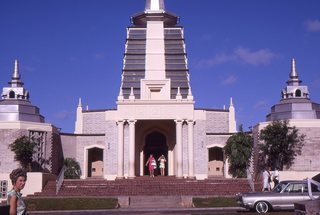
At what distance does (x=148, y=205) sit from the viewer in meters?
29.9

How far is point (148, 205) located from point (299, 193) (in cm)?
983

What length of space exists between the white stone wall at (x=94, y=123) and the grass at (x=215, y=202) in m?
22.3

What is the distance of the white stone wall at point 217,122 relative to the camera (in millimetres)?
51112

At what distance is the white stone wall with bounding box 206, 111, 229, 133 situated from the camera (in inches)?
2012

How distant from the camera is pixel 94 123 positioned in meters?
51.3

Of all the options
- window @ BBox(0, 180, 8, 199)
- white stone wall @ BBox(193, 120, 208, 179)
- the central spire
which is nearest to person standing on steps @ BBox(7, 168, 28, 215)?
window @ BBox(0, 180, 8, 199)

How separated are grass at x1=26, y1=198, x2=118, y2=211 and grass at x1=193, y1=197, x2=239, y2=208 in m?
4.45

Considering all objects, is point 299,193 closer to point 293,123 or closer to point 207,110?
point 293,123

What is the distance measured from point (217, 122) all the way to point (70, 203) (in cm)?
2483

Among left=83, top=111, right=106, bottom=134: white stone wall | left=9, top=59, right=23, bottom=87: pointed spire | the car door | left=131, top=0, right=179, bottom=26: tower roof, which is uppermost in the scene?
left=131, top=0, right=179, bottom=26: tower roof

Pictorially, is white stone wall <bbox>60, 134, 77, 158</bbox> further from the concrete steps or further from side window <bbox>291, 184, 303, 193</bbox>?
side window <bbox>291, 184, 303, 193</bbox>

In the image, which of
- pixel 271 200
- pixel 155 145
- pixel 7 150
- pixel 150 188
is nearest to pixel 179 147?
pixel 155 145

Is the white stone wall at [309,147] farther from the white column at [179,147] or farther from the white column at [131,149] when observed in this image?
the white column at [131,149]

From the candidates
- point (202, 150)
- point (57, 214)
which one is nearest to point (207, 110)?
point (202, 150)
